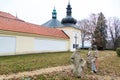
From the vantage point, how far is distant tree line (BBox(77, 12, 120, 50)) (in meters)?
63.6

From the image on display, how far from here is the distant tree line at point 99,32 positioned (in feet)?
209

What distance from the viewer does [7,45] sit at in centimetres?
2630

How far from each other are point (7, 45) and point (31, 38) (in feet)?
18.5

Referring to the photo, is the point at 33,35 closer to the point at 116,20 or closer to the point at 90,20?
the point at 90,20

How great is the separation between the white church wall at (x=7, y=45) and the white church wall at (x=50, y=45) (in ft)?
17.5

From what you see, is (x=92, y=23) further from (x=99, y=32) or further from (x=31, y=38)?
(x=31, y=38)

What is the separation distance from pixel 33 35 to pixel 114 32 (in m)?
45.6

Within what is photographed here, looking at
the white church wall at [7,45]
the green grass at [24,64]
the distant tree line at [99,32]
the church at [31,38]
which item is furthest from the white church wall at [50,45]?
the distant tree line at [99,32]

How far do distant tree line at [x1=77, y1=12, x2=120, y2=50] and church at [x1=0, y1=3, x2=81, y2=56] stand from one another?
1615 centimetres

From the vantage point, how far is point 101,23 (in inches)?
2571

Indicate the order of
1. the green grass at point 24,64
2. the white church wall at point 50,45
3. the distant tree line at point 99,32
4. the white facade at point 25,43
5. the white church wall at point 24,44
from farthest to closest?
the distant tree line at point 99,32 → the white church wall at point 50,45 → the white church wall at point 24,44 → the white facade at point 25,43 → the green grass at point 24,64

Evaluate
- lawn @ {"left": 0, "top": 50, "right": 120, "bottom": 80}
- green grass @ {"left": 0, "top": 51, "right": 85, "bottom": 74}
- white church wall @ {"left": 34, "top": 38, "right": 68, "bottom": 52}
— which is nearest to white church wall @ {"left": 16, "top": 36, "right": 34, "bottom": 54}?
white church wall @ {"left": 34, "top": 38, "right": 68, "bottom": 52}

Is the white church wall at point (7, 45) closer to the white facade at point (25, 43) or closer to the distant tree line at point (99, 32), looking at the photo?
the white facade at point (25, 43)

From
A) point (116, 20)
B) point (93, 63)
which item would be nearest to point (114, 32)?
point (116, 20)
